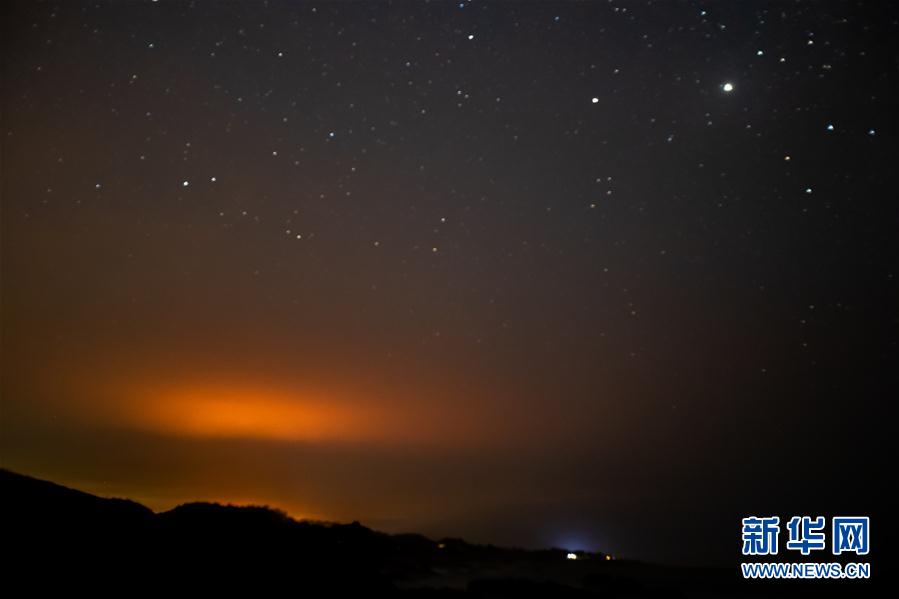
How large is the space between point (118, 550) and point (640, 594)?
873 cm

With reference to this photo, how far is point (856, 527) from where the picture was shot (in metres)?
10.9

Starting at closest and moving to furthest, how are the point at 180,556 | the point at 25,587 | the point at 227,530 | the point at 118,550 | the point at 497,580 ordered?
the point at 25,587 < the point at 118,550 < the point at 180,556 < the point at 227,530 < the point at 497,580

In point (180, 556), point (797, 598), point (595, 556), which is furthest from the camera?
point (595, 556)

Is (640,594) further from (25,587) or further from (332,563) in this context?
(25,587)

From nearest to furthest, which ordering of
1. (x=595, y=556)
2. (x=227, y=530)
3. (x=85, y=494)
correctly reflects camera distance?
(x=85, y=494) → (x=227, y=530) → (x=595, y=556)

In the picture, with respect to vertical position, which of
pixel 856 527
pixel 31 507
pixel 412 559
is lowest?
pixel 412 559

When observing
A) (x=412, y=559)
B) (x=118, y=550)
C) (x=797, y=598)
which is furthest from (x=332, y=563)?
(x=797, y=598)

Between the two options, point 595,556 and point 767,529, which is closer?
point 767,529

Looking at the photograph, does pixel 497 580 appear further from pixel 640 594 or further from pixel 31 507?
pixel 31 507

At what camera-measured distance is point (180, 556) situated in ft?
22.1

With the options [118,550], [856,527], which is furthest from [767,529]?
[118,550]

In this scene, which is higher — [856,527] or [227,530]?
[856,527]

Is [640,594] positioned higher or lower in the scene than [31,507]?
lower

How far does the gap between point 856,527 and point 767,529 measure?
161 centimetres
